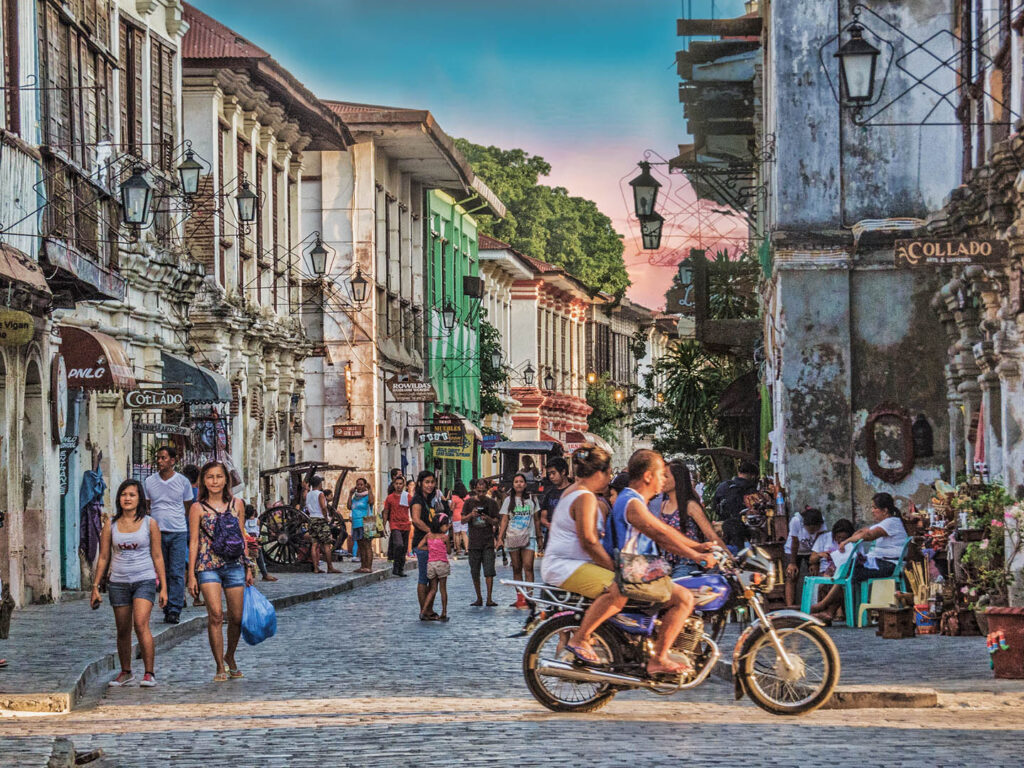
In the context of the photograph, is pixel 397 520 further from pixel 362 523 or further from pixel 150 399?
pixel 150 399

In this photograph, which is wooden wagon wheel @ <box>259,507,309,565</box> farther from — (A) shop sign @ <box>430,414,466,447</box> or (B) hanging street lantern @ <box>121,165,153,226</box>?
(A) shop sign @ <box>430,414,466,447</box>

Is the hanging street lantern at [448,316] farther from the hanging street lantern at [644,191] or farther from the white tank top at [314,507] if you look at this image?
the hanging street lantern at [644,191]

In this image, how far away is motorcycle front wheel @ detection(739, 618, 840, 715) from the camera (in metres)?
11.3

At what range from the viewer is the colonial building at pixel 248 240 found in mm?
31609

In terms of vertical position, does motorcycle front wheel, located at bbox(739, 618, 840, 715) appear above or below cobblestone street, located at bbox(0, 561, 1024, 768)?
above

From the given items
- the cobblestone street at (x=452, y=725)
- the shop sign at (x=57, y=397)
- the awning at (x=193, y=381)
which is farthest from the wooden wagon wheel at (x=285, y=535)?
the cobblestone street at (x=452, y=725)

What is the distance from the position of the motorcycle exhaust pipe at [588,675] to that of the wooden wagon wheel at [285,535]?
1996cm

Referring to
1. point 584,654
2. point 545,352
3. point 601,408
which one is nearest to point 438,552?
point 584,654

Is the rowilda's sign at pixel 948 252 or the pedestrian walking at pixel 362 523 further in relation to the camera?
the pedestrian walking at pixel 362 523

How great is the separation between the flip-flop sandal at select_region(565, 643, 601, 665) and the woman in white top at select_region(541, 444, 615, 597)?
0.33 m

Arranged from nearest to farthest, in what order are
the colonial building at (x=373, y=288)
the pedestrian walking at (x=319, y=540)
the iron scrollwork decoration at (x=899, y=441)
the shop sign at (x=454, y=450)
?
the iron scrollwork decoration at (x=899, y=441), the pedestrian walking at (x=319, y=540), the colonial building at (x=373, y=288), the shop sign at (x=454, y=450)

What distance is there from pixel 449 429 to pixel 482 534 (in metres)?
24.7

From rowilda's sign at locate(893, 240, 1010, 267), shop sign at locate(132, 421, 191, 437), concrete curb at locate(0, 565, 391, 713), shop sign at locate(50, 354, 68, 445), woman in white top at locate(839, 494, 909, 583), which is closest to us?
concrete curb at locate(0, 565, 391, 713)

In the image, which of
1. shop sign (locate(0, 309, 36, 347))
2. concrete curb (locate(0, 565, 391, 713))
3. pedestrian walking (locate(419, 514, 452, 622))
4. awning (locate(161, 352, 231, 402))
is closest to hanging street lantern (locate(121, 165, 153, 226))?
shop sign (locate(0, 309, 36, 347))
